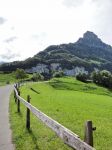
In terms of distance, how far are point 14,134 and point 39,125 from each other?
262 cm

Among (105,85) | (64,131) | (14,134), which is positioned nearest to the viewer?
(64,131)

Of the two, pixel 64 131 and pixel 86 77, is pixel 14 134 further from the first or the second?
pixel 86 77

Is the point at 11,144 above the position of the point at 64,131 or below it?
below

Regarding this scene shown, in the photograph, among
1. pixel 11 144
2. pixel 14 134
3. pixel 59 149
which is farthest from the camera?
pixel 14 134

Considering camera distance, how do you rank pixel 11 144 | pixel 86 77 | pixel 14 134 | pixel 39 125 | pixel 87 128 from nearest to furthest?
1. pixel 87 128
2. pixel 11 144
3. pixel 14 134
4. pixel 39 125
5. pixel 86 77

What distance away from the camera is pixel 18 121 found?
22766 millimetres

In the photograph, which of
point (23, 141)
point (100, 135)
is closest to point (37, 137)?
point (23, 141)

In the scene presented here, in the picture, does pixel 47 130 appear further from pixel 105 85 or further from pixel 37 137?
pixel 105 85

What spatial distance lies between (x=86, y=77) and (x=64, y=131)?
150418 millimetres

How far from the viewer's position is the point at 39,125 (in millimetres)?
20594

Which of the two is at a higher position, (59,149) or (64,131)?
(64,131)

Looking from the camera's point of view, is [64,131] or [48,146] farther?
[48,146]

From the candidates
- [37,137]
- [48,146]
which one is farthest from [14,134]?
[48,146]

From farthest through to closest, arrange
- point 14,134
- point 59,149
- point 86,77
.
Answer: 1. point 86,77
2. point 14,134
3. point 59,149
